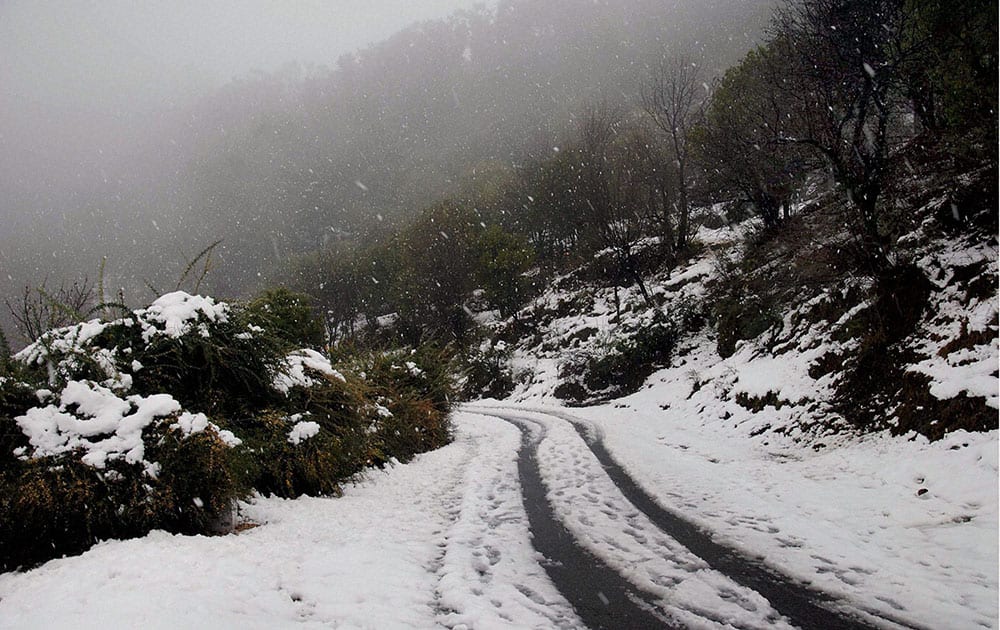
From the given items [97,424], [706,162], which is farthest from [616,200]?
[97,424]

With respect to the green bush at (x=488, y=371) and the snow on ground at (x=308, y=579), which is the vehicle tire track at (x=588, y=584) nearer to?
the snow on ground at (x=308, y=579)

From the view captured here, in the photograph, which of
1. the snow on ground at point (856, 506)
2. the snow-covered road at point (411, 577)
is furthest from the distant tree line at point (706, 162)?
the snow-covered road at point (411, 577)

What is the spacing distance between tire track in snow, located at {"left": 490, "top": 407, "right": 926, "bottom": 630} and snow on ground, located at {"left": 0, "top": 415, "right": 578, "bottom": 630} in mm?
1282

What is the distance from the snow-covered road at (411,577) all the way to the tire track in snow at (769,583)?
0.20ft

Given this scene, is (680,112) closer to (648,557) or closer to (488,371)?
(488,371)

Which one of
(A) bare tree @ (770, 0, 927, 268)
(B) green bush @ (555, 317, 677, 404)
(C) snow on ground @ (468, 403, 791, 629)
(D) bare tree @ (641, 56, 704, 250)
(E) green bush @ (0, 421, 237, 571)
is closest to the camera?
(C) snow on ground @ (468, 403, 791, 629)

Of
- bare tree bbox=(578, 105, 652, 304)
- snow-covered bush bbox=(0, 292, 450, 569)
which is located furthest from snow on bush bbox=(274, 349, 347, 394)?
bare tree bbox=(578, 105, 652, 304)

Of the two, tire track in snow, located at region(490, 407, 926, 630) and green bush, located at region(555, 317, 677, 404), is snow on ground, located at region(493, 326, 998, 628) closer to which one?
tire track in snow, located at region(490, 407, 926, 630)

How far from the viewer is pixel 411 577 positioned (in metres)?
3.84

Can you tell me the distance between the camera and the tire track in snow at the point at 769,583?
291 centimetres

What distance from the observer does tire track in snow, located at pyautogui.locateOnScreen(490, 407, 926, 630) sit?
291cm

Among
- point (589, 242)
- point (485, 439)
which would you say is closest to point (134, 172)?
point (589, 242)

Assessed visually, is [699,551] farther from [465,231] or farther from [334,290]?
[334,290]

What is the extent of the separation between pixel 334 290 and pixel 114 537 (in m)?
45.2
